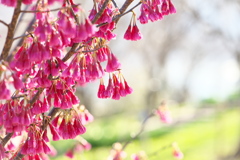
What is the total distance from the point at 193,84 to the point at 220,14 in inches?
493

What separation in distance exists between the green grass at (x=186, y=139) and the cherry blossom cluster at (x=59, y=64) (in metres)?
4.48

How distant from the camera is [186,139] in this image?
738 cm

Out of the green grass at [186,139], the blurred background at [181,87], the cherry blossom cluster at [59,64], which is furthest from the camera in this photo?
the green grass at [186,139]

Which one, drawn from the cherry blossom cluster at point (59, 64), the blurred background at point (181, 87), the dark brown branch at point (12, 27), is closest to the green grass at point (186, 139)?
the blurred background at point (181, 87)

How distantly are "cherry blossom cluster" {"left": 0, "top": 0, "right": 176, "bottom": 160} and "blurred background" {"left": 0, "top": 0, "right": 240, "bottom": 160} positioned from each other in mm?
1136

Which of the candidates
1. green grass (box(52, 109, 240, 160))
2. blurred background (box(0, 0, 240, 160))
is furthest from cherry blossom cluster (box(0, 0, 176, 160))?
green grass (box(52, 109, 240, 160))

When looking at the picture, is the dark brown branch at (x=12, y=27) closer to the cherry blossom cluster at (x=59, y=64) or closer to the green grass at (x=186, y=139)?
the cherry blossom cluster at (x=59, y=64)

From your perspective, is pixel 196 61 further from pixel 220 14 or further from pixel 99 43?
pixel 99 43

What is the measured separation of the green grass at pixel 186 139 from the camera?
623cm

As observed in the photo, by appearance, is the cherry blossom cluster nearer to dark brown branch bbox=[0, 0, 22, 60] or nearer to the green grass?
dark brown branch bbox=[0, 0, 22, 60]

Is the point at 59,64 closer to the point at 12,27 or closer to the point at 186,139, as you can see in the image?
the point at 12,27

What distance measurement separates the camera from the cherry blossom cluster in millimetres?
972

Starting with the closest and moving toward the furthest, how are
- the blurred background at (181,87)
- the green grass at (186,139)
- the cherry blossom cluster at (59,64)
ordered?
the cherry blossom cluster at (59,64) → the blurred background at (181,87) → the green grass at (186,139)

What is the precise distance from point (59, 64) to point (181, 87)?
1702 cm
